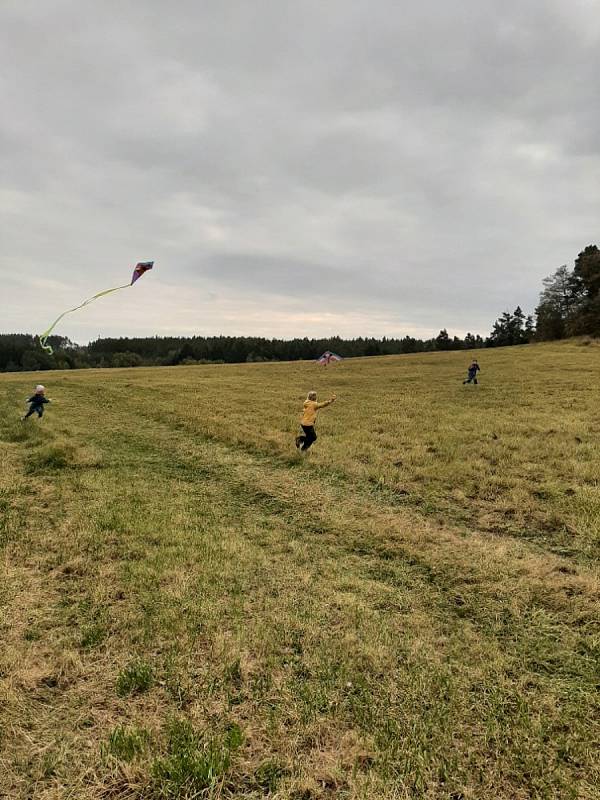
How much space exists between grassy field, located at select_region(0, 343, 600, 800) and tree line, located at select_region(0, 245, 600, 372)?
260ft

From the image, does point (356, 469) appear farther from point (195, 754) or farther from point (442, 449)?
point (195, 754)

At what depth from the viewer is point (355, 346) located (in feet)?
495

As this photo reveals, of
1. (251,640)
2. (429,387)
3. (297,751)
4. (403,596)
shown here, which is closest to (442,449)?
(403,596)

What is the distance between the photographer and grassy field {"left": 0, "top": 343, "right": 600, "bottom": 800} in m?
3.97

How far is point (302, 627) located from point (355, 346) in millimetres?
147958

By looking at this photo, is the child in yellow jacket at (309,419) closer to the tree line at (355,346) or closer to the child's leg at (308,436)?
→ the child's leg at (308,436)

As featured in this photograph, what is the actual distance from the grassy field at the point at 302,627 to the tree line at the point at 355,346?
260 ft

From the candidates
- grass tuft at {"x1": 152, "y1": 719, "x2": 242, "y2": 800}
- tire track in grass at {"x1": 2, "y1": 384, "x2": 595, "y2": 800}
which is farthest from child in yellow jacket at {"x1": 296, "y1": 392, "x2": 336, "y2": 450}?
grass tuft at {"x1": 152, "y1": 719, "x2": 242, "y2": 800}

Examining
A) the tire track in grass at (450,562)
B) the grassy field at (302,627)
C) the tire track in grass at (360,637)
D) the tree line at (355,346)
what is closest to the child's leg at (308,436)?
the grassy field at (302,627)

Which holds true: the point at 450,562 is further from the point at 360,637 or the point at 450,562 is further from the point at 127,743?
the point at 127,743

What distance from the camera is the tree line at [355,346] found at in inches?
3123

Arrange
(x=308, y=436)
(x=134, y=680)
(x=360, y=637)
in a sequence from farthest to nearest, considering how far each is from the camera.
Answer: (x=308, y=436)
(x=360, y=637)
(x=134, y=680)

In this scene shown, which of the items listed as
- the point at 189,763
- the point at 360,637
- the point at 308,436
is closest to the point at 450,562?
the point at 360,637

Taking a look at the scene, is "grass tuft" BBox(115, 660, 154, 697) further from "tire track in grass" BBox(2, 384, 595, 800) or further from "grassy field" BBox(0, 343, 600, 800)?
"tire track in grass" BBox(2, 384, 595, 800)
